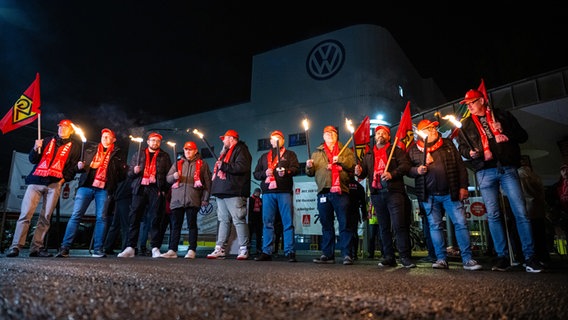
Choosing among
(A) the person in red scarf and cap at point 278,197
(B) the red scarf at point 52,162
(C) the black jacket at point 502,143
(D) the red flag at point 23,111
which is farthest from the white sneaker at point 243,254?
(D) the red flag at point 23,111

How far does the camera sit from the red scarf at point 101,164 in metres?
4.77

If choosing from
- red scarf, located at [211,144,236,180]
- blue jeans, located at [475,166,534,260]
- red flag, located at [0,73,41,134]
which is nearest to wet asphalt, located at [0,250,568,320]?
blue jeans, located at [475,166,534,260]

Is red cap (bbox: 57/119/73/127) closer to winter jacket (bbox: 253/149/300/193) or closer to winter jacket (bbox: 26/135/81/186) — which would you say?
winter jacket (bbox: 26/135/81/186)

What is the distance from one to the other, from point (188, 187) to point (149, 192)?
0.68 metres

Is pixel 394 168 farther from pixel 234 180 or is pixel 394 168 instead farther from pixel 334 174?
pixel 234 180

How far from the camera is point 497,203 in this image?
3480mm

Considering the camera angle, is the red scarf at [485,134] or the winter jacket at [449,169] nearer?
the red scarf at [485,134]

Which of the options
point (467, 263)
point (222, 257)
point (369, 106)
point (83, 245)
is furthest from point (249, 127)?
point (467, 263)

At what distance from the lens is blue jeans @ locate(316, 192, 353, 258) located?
4.18m

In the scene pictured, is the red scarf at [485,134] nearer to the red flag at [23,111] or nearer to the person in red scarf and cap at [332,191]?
the person in red scarf and cap at [332,191]

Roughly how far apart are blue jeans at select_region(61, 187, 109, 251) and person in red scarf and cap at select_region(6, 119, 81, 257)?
0.91 feet

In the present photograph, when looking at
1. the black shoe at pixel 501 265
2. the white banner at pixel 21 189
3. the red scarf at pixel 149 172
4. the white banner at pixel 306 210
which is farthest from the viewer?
the white banner at pixel 21 189

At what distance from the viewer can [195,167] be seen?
5488 mm

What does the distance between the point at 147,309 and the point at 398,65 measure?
23.2 m
